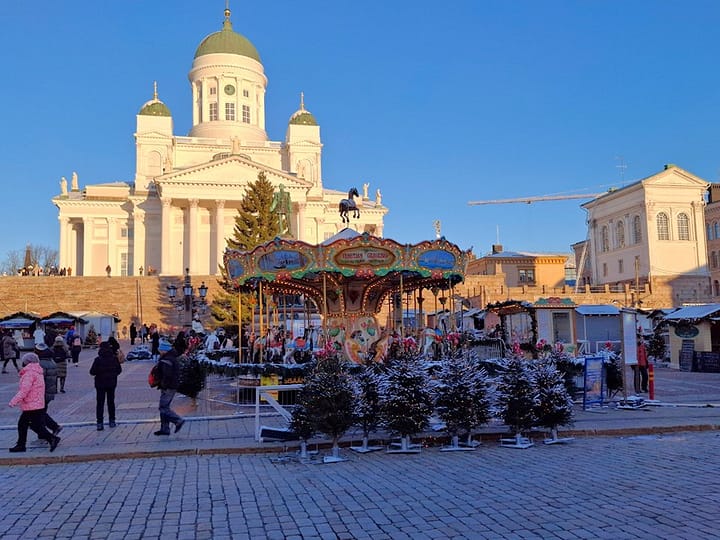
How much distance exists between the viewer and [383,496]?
7.11 metres

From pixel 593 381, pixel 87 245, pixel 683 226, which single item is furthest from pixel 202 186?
pixel 593 381

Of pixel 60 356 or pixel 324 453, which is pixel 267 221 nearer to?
pixel 60 356

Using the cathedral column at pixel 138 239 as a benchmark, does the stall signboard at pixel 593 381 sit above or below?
below

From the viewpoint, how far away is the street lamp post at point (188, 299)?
1257 inches

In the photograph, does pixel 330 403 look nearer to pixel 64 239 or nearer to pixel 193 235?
pixel 193 235

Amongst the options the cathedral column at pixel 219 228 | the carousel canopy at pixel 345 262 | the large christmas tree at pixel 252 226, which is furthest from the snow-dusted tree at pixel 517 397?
the cathedral column at pixel 219 228

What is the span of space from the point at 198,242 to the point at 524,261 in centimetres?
3310

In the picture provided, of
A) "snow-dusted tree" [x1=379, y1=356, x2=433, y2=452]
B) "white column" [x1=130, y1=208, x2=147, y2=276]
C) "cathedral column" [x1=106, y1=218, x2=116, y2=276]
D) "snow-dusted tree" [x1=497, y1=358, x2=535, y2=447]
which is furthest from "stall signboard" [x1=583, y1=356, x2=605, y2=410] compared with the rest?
"cathedral column" [x1=106, y1=218, x2=116, y2=276]

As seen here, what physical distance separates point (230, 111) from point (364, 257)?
6121cm

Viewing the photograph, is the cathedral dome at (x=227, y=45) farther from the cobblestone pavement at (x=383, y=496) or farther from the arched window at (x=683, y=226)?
the cobblestone pavement at (x=383, y=496)

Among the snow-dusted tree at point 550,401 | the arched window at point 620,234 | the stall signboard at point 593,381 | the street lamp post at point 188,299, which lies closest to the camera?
the snow-dusted tree at point 550,401

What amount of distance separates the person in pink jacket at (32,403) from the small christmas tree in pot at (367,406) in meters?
4.72

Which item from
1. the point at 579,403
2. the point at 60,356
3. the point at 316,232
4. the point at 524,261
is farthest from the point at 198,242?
the point at 579,403

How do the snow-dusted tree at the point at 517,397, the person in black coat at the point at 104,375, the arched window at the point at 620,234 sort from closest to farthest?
the snow-dusted tree at the point at 517,397 < the person in black coat at the point at 104,375 < the arched window at the point at 620,234
